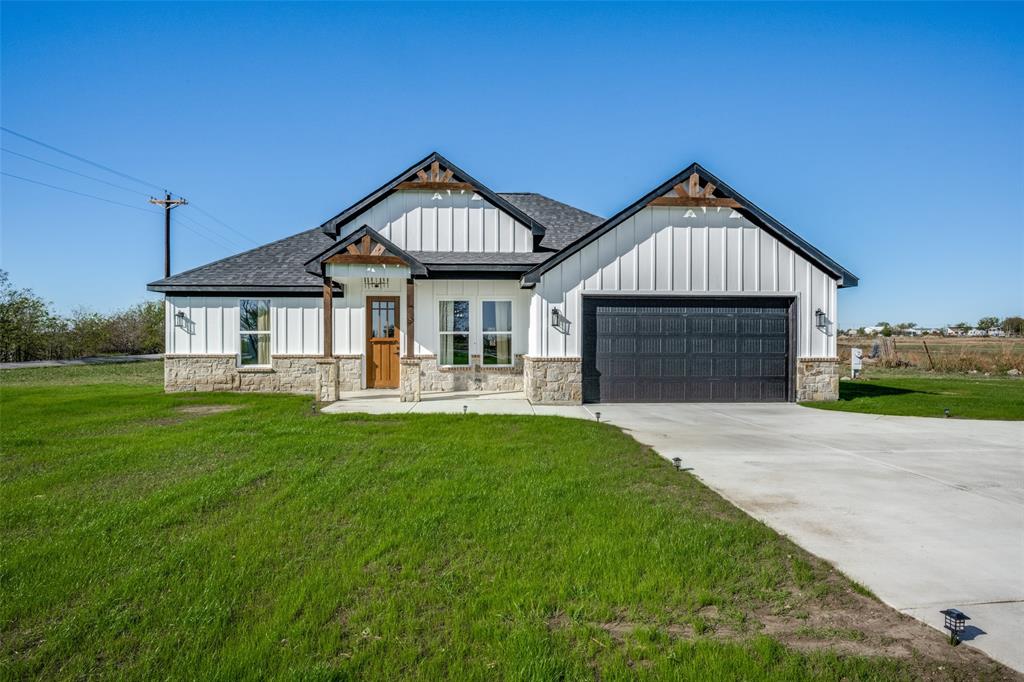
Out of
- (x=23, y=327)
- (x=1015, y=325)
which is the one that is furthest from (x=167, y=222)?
(x=1015, y=325)

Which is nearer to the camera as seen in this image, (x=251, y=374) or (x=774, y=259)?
(x=774, y=259)

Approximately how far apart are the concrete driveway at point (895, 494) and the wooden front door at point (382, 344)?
732cm

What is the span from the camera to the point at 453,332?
14578mm

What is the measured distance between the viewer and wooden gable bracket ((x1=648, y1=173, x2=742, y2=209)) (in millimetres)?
12602

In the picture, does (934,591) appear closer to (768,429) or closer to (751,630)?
(751,630)

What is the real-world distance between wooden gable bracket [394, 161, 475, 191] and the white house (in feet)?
0.13

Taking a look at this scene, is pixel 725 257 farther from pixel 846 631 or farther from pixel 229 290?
pixel 229 290

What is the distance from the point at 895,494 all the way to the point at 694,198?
28.7ft

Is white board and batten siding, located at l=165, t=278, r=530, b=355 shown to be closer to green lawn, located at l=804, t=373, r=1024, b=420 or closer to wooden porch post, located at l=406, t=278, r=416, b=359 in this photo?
wooden porch post, located at l=406, t=278, r=416, b=359

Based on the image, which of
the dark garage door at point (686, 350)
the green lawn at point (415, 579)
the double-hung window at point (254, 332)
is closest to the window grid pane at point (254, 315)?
the double-hung window at point (254, 332)

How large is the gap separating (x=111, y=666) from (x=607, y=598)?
2.74 m

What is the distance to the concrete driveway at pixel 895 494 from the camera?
11.3 feet

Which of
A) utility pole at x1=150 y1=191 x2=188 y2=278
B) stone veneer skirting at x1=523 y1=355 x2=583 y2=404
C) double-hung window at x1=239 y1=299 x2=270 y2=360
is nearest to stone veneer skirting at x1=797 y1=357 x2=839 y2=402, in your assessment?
stone veneer skirting at x1=523 y1=355 x2=583 y2=404

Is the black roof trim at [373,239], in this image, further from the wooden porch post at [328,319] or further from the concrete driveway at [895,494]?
the concrete driveway at [895,494]
